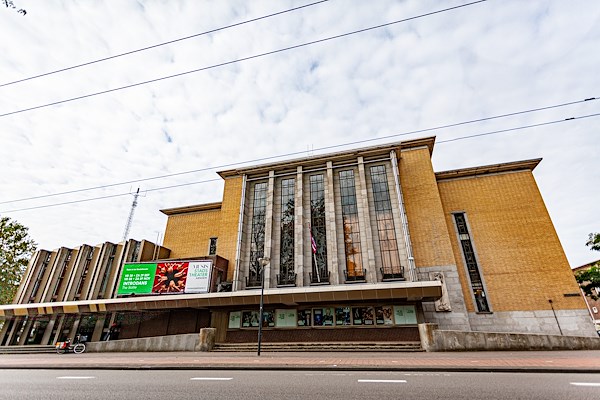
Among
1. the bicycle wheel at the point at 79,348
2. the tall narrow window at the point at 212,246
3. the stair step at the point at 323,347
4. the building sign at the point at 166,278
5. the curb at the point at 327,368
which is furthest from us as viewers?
the tall narrow window at the point at 212,246

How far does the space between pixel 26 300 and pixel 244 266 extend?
26050mm

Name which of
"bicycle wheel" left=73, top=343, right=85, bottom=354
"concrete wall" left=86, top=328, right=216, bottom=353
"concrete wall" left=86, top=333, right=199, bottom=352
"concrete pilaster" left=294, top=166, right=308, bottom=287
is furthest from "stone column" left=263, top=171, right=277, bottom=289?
"bicycle wheel" left=73, top=343, right=85, bottom=354

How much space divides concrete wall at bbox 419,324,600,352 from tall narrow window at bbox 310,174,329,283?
978cm

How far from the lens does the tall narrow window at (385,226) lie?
22594 millimetres

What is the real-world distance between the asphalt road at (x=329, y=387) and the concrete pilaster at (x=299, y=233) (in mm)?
→ 15152

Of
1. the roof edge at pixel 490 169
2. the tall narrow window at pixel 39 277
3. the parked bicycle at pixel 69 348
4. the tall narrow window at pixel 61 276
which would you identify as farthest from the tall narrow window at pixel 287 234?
the tall narrow window at pixel 39 277

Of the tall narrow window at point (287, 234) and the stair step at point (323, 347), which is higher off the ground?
the tall narrow window at point (287, 234)

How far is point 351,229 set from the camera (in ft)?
81.6

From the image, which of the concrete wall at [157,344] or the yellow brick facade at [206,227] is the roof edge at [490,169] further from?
the concrete wall at [157,344]

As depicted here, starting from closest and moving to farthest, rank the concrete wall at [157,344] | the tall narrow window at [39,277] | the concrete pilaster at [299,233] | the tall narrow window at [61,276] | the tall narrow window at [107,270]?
the concrete wall at [157,344] → the concrete pilaster at [299,233] → the tall narrow window at [107,270] → the tall narrow window at [61,276] → the tall narrow window at [39,277]

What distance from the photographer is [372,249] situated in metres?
23.2

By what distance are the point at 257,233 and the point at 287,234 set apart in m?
3.15

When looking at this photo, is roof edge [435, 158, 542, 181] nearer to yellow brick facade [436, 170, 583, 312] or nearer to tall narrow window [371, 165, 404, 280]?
yellow brick facade [436, 170, 583, 312]

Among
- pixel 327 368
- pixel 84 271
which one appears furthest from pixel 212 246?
pixel 327 368
